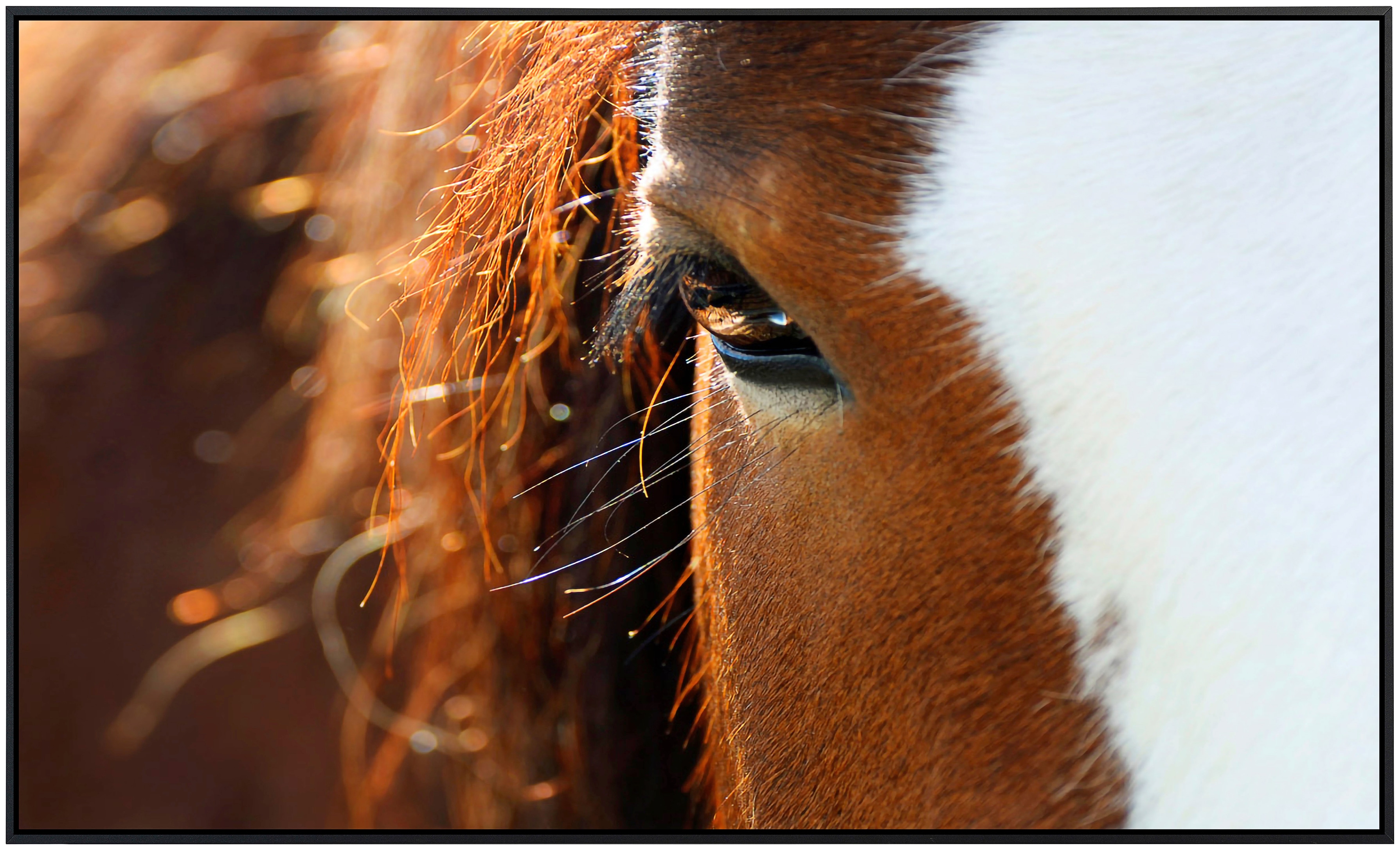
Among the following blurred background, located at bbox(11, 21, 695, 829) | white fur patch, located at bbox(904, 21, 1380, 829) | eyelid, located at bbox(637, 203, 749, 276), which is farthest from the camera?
blurred background, located at bbox(11, 21, 695, 829)

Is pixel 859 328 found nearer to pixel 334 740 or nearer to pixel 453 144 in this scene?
pixel 453 144

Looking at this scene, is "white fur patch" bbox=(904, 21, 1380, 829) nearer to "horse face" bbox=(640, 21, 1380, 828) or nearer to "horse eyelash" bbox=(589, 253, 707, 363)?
"horse face" bbox=(640, 21, 1380, 828)

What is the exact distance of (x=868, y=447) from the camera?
440 millimetres

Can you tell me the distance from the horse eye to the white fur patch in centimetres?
8

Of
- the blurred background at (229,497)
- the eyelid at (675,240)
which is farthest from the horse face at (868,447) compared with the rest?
the blurred background at (229,497)

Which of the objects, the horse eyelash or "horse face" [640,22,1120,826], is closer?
"horse face" [640,22,1120,826]

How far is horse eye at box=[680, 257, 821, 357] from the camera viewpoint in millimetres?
463

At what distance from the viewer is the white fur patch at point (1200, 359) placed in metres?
0.35

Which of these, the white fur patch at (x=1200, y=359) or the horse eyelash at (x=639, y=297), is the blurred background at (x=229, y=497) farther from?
the white fur patch at (x=1200, y=359)

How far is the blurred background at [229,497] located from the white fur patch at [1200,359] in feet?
1.97

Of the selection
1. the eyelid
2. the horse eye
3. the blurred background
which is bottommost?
the blurred background

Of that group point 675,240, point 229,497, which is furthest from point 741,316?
→ point 229,497

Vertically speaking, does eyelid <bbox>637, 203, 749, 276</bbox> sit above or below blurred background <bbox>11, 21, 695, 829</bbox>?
above

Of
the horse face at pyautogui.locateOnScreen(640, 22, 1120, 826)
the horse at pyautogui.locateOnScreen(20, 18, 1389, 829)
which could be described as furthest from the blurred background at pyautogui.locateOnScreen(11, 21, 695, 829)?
the horse face at pyautogui.locateOnScreen(640, 22, 1120, 826)
